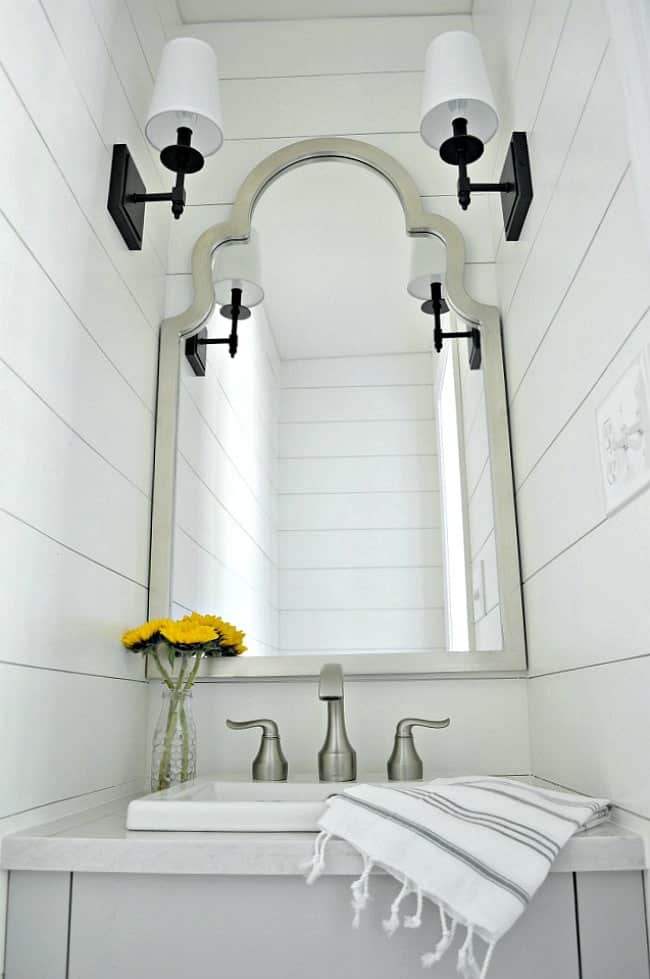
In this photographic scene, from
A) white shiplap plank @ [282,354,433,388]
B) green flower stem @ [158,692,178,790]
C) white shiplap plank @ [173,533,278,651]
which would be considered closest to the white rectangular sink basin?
green flower stem @ [158,692,178,790]

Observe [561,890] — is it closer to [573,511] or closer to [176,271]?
[573,511]

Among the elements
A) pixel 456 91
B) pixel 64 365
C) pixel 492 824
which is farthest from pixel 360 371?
pixel 492 824

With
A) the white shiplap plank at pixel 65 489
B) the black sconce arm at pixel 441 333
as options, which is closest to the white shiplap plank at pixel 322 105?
the black sconce arm at pixel 441 333

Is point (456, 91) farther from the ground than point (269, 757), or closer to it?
farther from the ground

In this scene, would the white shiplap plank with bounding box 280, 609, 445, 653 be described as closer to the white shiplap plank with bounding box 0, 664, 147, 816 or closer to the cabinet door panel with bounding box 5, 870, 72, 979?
the white shiplap plank with bounding box 0, 664, 147, 816

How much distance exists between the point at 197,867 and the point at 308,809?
146 mm

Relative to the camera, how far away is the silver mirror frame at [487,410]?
4.91ft

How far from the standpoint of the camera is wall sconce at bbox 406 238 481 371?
1.66 m

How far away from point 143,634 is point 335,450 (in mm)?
516

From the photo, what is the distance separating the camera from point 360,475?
1604 mm

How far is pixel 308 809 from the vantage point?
0.99 m

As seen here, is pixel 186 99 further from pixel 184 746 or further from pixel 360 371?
pixel 184 746

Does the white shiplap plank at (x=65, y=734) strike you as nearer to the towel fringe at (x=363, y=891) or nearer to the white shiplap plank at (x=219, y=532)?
the white shiplap plank at (x=219, y=532)

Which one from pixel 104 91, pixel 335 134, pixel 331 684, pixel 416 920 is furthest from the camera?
pixel 335 134
